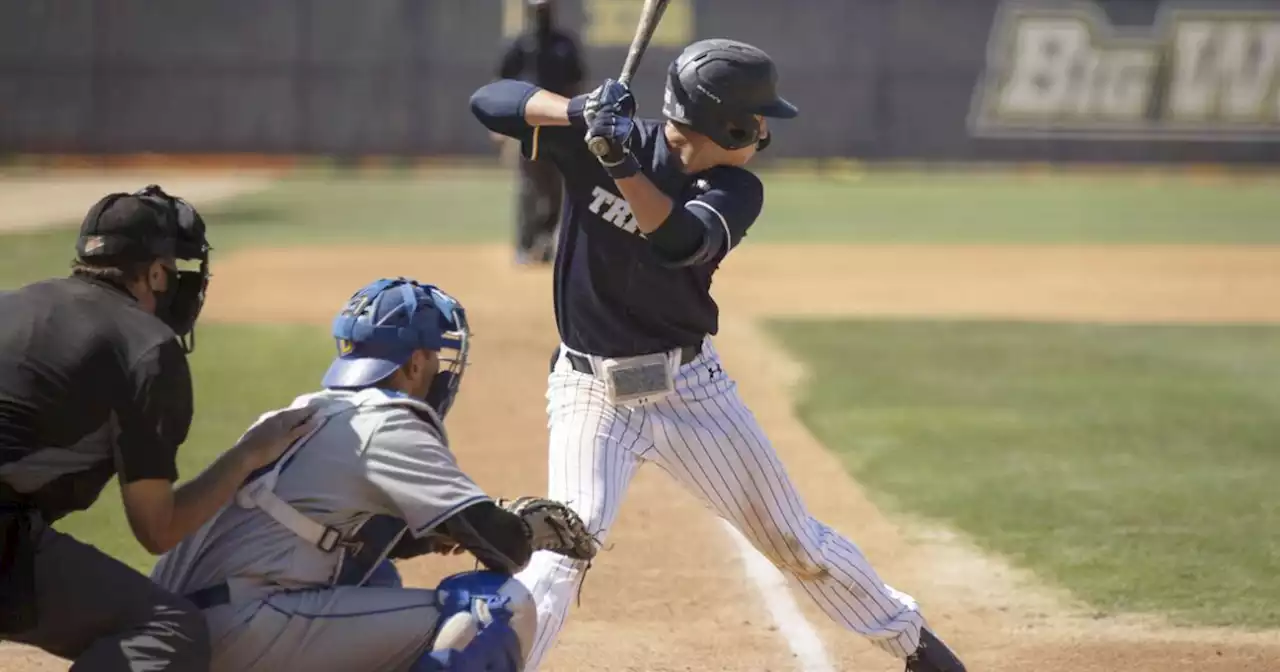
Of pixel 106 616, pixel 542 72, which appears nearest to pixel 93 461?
pixel 106 616

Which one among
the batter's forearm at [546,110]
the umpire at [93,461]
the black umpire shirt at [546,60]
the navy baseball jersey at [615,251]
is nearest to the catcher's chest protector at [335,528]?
the umpire at [93,461]

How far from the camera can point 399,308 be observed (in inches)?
152

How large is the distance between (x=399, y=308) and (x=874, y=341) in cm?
912

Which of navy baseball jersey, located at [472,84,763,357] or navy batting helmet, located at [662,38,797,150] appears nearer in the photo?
navy batting helmet, located at [662,38,797,150]

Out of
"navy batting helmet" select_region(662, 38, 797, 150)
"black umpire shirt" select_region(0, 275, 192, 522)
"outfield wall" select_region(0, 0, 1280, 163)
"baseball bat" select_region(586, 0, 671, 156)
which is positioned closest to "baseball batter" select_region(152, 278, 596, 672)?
"black umpire shirt" select_region(0, 275, 192, 522)

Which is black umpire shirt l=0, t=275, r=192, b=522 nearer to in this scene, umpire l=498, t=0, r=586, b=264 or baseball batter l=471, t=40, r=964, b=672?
baseball batter l=471, t=40, r=964, b=672

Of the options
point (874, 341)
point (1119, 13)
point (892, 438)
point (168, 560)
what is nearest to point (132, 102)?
point (1119, 13)

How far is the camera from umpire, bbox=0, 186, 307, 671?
347 centimetres

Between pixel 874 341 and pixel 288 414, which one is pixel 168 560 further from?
pixel 874 341

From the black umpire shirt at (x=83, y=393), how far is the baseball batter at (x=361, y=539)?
0.29 m

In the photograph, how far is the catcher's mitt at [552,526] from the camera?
3990mm

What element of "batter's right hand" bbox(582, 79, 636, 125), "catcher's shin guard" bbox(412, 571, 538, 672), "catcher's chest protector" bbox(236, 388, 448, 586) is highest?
"batter's right hand" bbox(582, 79, 636, 125)

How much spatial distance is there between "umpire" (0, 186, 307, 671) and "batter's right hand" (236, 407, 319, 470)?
0.34ft

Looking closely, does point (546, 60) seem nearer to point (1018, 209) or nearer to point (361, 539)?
point (1018, 209)
